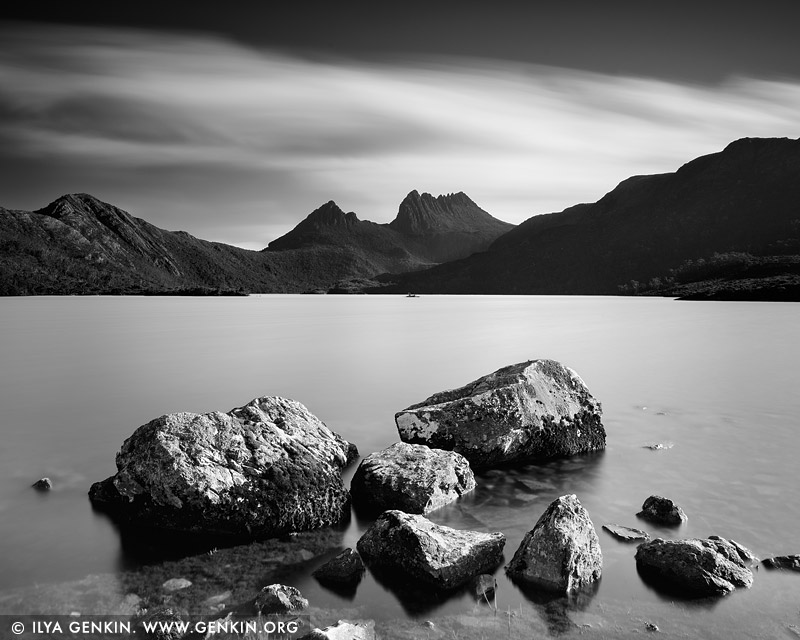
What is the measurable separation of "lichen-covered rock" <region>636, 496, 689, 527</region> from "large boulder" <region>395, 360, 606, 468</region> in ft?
9.82

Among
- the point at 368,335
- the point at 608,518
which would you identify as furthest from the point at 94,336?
the point at 608,518

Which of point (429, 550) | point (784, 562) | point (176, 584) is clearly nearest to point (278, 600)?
point (176, 584)

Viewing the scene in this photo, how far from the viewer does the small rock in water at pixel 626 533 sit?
8.21 metres

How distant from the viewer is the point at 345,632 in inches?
224

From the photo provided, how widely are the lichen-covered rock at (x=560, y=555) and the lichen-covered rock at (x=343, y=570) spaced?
74.5 inches

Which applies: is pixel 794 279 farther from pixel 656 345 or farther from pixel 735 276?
pixel 656 345

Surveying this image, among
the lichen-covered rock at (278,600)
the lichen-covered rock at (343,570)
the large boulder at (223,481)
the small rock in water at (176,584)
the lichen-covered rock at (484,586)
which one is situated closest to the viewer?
the lichen-covered rock at (278,600)

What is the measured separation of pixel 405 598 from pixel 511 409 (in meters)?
5.75

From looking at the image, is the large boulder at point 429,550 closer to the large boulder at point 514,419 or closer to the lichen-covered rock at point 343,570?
the lichen-covered rock at point 343,570

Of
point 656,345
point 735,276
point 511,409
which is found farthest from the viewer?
point 735,276

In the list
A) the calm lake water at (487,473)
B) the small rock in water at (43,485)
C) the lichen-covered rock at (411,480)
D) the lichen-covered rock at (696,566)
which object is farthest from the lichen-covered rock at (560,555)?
the small rock in water at (43,485)

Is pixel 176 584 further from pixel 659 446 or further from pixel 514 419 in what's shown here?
pixel 659 446

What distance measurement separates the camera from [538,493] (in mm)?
10164

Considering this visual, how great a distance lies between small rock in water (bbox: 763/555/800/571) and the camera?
24.0ft
